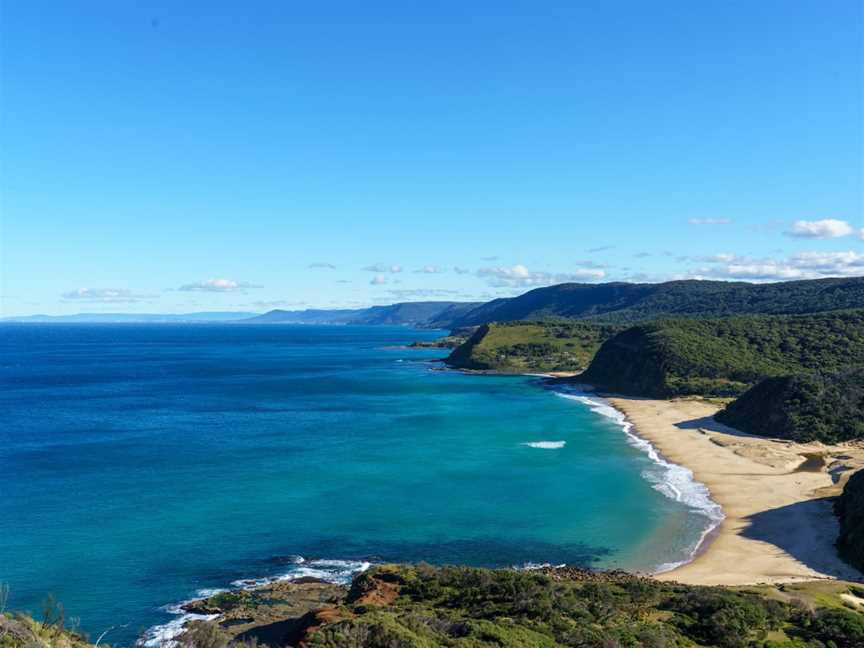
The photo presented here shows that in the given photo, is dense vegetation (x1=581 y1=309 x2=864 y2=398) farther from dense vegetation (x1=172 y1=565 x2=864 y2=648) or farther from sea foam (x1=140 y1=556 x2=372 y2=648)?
sea foam (x1=140 y1=556 x2=372 y2=648)

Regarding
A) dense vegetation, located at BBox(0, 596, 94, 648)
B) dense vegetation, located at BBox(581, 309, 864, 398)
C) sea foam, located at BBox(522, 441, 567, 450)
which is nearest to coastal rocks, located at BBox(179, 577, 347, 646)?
dense vegetation, located at BBox(0, 596, 94, 648)

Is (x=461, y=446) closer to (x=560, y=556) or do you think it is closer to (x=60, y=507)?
(x=560, y=556)

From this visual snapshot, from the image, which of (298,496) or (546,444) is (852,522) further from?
(298,496)

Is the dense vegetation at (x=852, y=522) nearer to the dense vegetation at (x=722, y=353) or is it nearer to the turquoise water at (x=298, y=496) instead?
the turquoise water at (x=298, y=496)

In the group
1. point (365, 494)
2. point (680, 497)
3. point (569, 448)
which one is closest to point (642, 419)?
point (569, 448)

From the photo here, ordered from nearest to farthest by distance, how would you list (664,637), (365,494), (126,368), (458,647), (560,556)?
(458,647)
(664,637)
(560,556)
(365,494)
(126,368)

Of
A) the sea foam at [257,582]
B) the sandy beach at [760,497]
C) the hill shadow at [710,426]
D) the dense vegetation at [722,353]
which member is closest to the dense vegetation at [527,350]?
the dense vegetation at [722,353]
